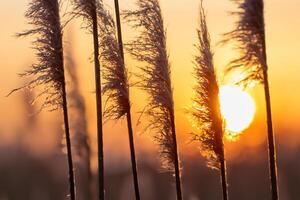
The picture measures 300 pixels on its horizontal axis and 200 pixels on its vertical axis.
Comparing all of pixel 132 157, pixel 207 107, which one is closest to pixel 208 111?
pixel 207 107

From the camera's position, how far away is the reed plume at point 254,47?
22312mm

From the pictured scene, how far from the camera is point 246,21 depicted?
22406mm

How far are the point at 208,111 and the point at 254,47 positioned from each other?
280 cm

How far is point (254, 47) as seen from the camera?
2256 centimetres

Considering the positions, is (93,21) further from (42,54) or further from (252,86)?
(252,86)

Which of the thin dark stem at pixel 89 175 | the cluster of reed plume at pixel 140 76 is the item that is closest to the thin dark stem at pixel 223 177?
the cluster of reed plume at pixel 140 76

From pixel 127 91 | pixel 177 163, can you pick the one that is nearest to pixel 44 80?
pixel 127 91

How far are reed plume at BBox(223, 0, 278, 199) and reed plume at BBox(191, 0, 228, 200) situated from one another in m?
1.92

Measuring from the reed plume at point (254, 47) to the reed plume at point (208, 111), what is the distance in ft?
6.30

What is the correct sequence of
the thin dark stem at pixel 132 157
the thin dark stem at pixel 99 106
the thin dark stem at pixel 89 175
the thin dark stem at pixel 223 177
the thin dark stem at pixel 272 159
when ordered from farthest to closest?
1. the thin dark stem at pixel 89 175
2. the thin dark stem at pixel 132 157
3. the thin dark stem at pixel 99 106
4. the thin dark stem at pixel 223 177
5. the thin dark stem at pixel 272 159

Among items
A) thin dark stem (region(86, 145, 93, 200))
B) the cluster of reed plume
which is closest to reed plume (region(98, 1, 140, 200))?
the cluster of reed plume

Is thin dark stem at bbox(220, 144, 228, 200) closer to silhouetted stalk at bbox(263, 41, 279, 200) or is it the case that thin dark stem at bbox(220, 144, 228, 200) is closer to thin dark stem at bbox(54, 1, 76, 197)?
silhouetted stalk at bbox(263, 41, 279, 200)

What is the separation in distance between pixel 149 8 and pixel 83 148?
10.9m

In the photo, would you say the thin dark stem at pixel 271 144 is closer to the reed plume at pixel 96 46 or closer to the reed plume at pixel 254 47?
the reed plume at pixel 254 47
